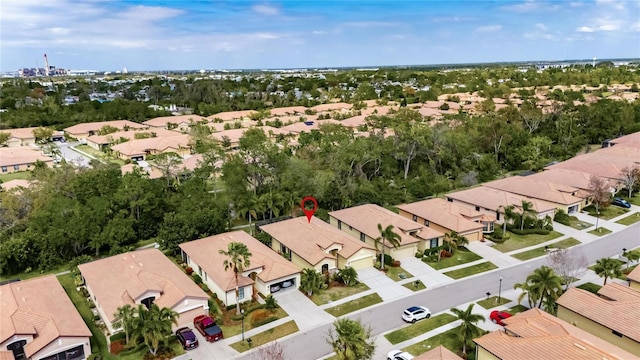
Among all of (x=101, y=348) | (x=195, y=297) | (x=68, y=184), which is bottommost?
(x=101, y=348)

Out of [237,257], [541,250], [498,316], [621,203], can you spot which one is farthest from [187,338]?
[621,203]

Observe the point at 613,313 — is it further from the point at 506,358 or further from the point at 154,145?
the point at 154,145

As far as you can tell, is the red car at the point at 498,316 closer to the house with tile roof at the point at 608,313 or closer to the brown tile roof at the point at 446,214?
the house with tile roof at the point at 608,313

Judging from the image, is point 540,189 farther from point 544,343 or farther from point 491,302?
point 544,343

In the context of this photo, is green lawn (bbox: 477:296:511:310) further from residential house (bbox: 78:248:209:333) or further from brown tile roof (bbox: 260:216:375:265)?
residential house (bbox: 78:248:209:333)

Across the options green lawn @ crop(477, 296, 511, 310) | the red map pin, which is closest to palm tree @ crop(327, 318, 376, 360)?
green lawn @ crop(477, 296, 511, 310)

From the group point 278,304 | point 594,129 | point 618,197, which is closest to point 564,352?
point 278,304
